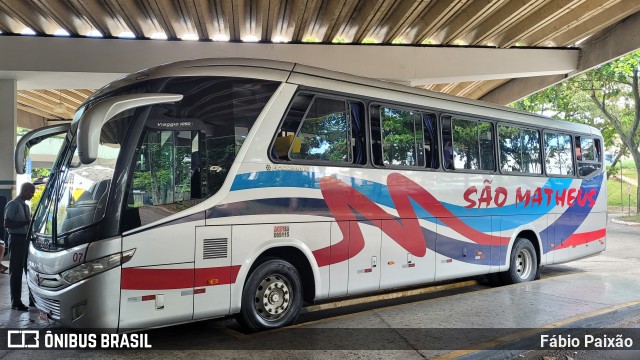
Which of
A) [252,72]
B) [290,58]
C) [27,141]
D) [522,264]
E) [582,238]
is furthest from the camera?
[290,58]

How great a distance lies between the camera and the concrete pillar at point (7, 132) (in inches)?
480

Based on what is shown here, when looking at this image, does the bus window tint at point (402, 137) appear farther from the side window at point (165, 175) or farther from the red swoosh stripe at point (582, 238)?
the red swoosh stripe at point (582, 238)

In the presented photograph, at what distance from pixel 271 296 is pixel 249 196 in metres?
1.37

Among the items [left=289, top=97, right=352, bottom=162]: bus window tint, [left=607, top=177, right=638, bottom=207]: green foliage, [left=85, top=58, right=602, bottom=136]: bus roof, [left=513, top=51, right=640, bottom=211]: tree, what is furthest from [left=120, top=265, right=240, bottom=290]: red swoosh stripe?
[left=607, top=177, right=638, bottom=207]: green foliage

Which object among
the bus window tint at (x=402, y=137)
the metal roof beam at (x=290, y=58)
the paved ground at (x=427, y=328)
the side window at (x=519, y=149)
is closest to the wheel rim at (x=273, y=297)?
the paved ground at (x=427, y=328)

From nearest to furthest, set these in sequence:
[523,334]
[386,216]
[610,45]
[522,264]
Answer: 1. [523,334]
2. [386,216]
3. [522,264]
4. [610,45]

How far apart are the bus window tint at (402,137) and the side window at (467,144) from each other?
0.65 m

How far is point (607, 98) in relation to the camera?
25688mm

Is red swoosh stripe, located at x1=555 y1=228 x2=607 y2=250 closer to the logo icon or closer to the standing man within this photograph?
the logo icon

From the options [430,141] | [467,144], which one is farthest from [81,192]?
[467,144]

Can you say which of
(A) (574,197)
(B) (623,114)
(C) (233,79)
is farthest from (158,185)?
(B) (623,114)

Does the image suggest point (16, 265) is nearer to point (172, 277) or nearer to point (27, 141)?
point (27, 141)

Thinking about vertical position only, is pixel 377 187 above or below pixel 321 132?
below

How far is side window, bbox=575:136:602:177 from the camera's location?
11.6 m
